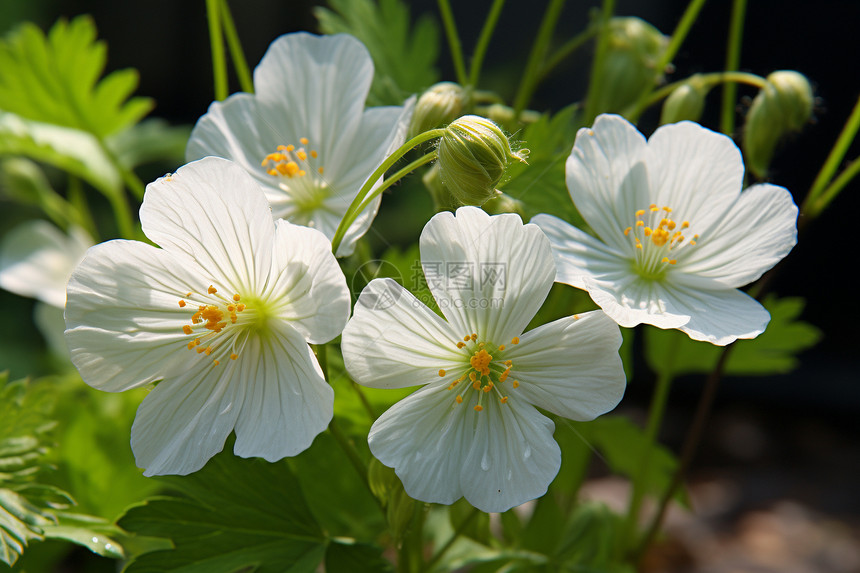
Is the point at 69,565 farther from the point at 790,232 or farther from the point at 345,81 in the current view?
the point at 790,232

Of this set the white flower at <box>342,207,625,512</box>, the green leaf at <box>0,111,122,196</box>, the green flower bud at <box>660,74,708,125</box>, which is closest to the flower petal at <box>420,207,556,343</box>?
the white flower at <box>342,207,625,512</box>

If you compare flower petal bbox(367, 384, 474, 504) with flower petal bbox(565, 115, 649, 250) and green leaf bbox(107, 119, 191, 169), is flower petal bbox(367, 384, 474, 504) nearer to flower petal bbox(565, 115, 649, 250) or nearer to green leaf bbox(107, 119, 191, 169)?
flower petal bbox(565, 115, 649, 250)

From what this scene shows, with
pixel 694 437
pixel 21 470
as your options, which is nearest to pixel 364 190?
pixel 21 470

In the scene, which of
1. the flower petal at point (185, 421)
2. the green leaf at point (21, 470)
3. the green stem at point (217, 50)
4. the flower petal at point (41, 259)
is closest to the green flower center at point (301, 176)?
the green stem at point (217, 50)

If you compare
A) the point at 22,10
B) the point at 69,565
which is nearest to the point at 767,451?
the point at 69,565

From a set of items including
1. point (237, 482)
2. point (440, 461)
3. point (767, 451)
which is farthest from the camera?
point (767, 451)

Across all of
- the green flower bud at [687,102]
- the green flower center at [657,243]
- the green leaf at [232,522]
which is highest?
the green flower bud at [687,102]

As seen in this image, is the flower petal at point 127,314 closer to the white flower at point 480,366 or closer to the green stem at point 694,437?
the white flower at point 480,366
